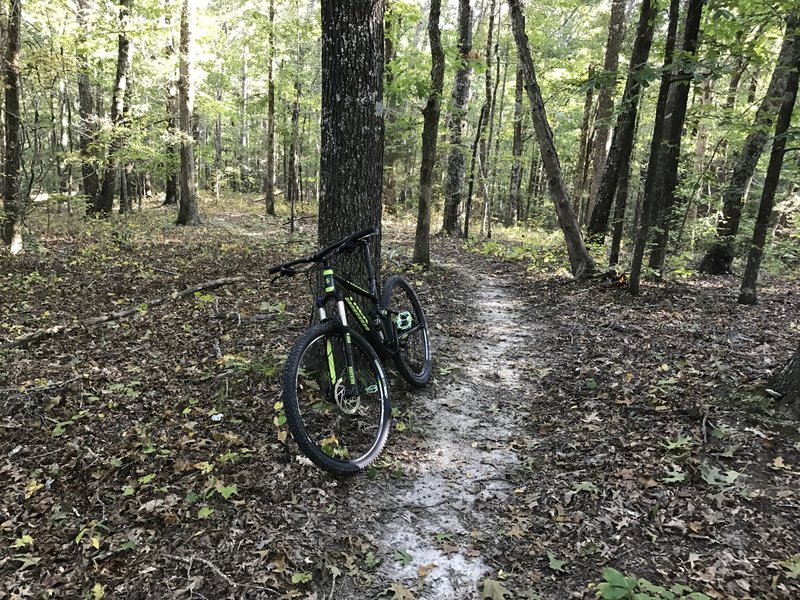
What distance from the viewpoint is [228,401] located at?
493cm

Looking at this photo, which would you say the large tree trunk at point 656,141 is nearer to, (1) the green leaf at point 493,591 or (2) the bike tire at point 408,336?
(2) the bike tire at point 408,336

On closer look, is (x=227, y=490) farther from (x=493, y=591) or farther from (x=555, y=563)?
(x=555, y=563)

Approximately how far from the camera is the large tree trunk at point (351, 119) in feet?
15.1

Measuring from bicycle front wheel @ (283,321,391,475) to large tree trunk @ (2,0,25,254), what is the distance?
9586 millimetres

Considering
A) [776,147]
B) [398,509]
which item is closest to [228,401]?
[398,509]

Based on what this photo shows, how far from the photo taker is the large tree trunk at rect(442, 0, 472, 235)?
47.0ft

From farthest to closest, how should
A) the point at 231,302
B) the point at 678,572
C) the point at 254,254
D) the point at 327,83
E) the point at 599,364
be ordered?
the point at 254,254
the point at 231,302
the point at 599,364
the point at 327,83
the point at 678,572

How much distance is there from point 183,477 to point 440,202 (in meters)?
26.2

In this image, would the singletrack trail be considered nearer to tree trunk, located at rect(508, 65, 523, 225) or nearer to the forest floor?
the forest floor

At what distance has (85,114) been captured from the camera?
1505 centimetres

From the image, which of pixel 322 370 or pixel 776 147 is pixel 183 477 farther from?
pixel 776 147

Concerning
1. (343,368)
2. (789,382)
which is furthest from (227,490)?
(789,382)

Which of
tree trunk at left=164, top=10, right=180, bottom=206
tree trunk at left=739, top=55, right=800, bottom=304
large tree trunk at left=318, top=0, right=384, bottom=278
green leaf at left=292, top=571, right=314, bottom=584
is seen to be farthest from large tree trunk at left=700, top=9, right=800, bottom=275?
tree trunk at left=164, top=10, right=180, bottom=206

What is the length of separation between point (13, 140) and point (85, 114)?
210 inches
